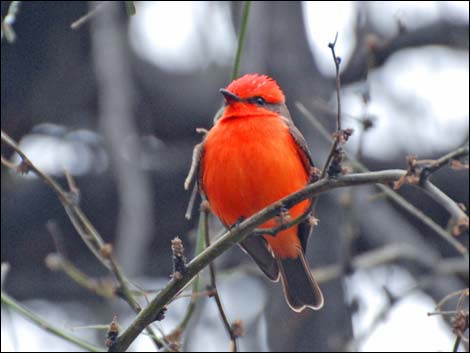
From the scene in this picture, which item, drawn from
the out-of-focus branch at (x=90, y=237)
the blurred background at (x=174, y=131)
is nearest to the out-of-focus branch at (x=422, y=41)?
the blurred background at (x=174, y=131)

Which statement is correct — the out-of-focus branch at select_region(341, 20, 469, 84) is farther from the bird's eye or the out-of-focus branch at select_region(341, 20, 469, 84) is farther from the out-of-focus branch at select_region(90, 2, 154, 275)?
the bird's eye

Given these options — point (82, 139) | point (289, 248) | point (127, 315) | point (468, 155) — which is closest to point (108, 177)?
point (82, 139)

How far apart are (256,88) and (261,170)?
697 millimetres

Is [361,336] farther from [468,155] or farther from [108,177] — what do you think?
[108,177]

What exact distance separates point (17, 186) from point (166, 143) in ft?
4.12

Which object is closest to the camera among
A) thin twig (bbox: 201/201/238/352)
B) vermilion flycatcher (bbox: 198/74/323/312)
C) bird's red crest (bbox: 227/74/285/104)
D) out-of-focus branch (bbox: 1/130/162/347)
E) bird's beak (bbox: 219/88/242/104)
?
out-of-focus branch (bbox: 1/130/162/347)

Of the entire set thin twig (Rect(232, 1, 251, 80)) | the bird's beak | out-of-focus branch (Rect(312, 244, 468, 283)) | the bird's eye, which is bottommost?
out-of-focus branch (Rect(312, 244, 468, 283))

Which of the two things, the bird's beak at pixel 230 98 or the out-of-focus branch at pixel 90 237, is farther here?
the bird's beak at pixel 230 98

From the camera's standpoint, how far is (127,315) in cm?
695

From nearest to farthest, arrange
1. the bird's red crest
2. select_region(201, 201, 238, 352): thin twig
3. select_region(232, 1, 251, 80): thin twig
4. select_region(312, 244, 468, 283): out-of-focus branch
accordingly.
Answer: select_region(201, 201, 238, 352): thin twig, select_region(232, 1, 251, 80): thin twig, the bird's red crest, select_region(312, 244, 468, 283): out-of-focus branch

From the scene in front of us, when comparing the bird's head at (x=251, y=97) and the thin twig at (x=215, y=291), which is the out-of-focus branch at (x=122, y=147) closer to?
the bird's head at (x=251, y=97)

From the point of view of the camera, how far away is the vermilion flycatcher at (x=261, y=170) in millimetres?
4070

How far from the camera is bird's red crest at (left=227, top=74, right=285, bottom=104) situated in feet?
15.0

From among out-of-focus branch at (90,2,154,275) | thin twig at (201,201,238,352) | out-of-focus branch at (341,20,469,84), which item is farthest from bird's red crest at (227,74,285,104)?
out-of-focus branch at (341,20,469,84)
